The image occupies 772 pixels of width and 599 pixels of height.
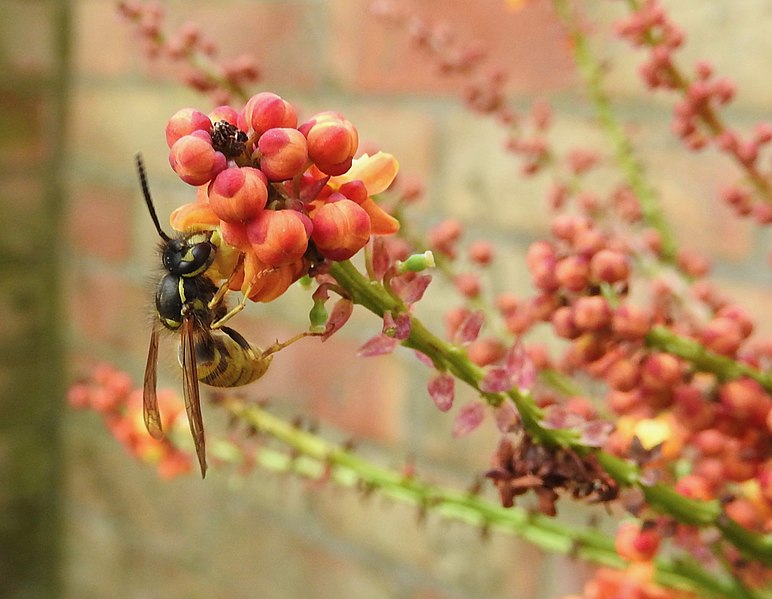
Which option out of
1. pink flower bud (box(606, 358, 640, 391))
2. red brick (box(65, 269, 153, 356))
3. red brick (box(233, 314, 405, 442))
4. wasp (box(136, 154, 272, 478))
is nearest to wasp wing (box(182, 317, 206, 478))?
wasp (box(136, 154, 272, 478))

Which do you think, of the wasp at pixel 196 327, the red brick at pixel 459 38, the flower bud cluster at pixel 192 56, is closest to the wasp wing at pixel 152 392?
the wasp at pixel 196 327

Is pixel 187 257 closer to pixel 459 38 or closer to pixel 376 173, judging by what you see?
pixel 376 173

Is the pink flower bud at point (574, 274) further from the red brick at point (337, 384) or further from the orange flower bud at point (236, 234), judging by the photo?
the red brick at point (337, 384)

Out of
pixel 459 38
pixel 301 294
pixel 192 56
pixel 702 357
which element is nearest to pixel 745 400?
pixel 702 357

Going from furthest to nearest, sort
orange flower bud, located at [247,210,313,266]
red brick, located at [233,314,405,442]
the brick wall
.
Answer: red brick, located at [233,314,405,442]
the brick wall
orange flower bud, located at [247,210,313,266]

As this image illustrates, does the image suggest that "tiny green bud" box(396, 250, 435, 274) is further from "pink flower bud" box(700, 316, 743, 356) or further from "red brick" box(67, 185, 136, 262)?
"red brick" box(67, 185, 136, 262)

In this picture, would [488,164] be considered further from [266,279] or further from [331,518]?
[266,279]
